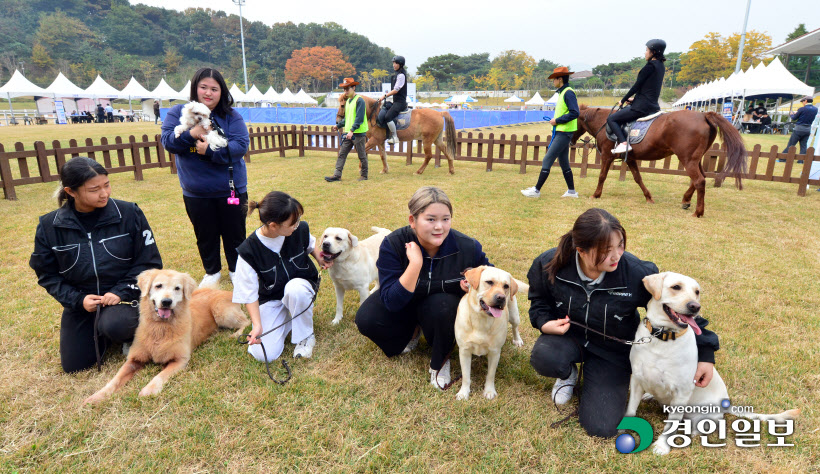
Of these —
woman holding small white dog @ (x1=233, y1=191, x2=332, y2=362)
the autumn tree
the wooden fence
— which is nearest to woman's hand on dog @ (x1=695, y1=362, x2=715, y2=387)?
woman holding small white dog @ (x1=233, y1=191, x2=332, y2=362)

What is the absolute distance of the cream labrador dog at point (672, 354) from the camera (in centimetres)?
226

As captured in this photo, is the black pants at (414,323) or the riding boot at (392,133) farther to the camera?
the riding boot at (392,133)

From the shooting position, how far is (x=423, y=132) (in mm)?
12586

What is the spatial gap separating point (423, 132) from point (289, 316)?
9.85m

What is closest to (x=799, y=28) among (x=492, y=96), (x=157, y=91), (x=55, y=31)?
(x=492, y=96)

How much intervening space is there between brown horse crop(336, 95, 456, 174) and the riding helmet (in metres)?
5.79

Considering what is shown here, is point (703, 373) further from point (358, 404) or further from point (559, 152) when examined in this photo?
point (559, 152)

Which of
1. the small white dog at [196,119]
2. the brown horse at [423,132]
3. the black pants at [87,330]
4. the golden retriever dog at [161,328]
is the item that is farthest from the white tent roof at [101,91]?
the golden retriever dog at [161,328]

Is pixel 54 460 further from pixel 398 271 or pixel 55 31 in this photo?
pixel 55 31

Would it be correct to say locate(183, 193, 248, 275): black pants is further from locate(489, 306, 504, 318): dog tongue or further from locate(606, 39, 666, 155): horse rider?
locate(606, 39, 666, 155): horse rider

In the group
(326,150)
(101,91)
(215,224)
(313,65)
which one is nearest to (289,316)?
(215,224)

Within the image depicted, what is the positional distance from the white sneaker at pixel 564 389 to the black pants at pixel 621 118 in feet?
23.0

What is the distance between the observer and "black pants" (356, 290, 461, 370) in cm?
298

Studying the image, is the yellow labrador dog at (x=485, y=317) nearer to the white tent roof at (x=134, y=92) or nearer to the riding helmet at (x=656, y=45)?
the riding helmet at (x=656, y=45)
